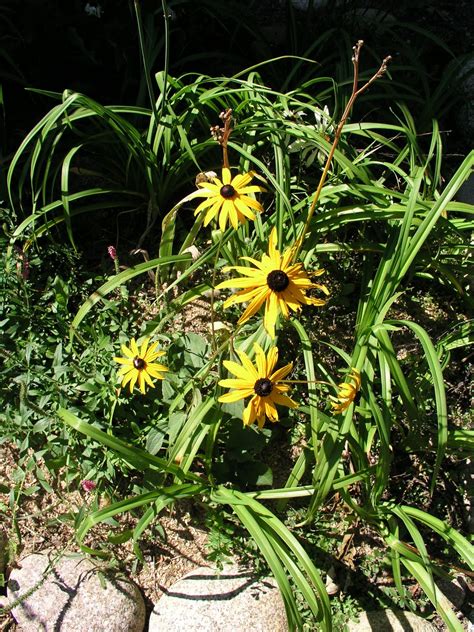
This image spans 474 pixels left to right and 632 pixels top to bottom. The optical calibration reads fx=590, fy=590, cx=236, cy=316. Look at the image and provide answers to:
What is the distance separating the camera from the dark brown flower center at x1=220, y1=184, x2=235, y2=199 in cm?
183

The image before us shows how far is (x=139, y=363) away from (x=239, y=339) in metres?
0.58

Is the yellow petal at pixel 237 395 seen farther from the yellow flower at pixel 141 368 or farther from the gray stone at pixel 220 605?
the gray stone at pixel 220 605

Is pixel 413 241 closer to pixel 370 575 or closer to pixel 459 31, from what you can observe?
pixel 370 575

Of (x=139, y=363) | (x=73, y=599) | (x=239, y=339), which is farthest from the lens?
(x=239, y=339)

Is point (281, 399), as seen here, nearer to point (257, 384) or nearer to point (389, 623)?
point (257, 384)

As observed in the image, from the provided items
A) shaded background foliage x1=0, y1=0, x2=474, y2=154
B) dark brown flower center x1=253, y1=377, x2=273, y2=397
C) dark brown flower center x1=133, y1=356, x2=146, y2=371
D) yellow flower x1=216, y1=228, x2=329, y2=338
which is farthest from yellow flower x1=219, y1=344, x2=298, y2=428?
shaded background foliage x1=0, y1=0, x2=474, y2=154

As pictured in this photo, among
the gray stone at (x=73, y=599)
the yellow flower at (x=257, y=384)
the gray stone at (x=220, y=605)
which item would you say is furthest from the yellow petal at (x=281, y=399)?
the gray stone at (x=73, y=599)

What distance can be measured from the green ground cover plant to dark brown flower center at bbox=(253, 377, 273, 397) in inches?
0.8

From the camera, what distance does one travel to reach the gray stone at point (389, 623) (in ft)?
7.52

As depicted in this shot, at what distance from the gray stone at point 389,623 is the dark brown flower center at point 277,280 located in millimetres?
1434

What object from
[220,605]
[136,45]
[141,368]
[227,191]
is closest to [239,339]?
[141,368]

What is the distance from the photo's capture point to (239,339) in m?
2.46

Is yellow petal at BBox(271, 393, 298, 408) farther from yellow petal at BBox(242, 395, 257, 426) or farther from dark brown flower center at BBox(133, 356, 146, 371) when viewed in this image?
dark brown flower center at BBox(133, 356, 146, 371)

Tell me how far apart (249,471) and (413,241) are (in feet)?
3.60
